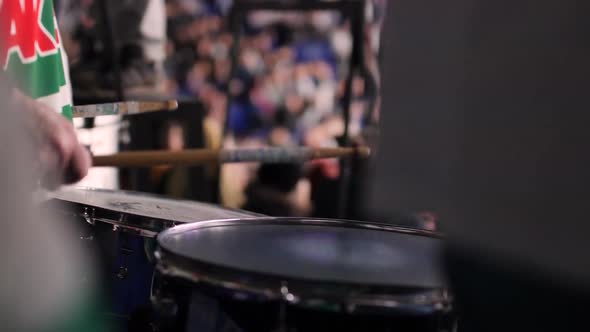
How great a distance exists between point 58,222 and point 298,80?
2493mm

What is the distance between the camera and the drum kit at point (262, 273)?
0.67 meters

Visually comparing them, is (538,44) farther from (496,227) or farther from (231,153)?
(231,153)

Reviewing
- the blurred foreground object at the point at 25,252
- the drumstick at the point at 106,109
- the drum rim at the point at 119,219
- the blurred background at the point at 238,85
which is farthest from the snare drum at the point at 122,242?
the blurred background at the point at 238,85

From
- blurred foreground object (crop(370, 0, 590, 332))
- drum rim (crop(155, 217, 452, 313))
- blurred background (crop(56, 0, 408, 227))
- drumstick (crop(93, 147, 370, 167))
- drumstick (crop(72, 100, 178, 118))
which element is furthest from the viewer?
blurred background (crop(56, 0, 408, 227))

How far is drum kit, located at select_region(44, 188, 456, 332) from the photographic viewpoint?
67 centimetres

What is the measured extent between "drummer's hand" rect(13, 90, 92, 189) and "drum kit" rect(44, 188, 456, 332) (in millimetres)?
150

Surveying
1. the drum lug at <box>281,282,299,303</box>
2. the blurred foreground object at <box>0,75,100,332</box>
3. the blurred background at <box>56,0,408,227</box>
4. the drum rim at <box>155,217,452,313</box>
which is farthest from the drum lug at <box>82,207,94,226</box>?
the blurred background at <box>56,0,408,227</box>

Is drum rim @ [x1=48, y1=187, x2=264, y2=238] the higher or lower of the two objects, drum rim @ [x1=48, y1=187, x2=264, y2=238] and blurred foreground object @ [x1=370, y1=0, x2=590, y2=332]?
the lower

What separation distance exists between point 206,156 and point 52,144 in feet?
1.73

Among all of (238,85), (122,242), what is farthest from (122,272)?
(238,85)

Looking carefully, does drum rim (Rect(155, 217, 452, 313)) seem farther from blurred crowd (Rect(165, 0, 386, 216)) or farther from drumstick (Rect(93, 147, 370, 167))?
blurred crowd (Rect(165, 0, 386, 216))

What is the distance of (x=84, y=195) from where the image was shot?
48.6 inches

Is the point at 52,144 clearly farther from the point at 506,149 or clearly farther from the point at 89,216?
the point at 506,149

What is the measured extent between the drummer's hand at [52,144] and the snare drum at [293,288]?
0.15 meters
